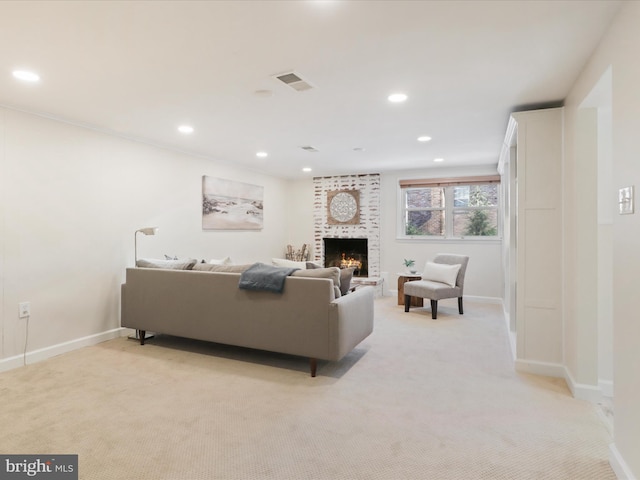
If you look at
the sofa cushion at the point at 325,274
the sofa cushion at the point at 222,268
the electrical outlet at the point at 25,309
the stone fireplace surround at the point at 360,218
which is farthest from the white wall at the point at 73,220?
the stone fireplace surround at the point at 360,218

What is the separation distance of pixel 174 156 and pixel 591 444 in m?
5.06

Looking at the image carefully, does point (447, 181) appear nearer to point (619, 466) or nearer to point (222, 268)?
point (222, 268)

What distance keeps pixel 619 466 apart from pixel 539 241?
1759 mm

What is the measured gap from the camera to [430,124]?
3838 millimetres

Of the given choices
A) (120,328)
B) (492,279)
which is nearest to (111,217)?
(120,328)

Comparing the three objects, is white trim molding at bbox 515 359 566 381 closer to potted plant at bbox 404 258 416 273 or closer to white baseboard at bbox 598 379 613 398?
white baseboard at bbox 598 379 613 398

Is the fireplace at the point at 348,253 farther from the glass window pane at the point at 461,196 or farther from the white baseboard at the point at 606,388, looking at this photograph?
the white baseboard at the point at 606,388

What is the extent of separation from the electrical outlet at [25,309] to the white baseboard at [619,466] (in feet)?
14.4

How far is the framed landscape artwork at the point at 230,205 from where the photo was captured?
18.0 feet

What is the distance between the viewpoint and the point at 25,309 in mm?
3322

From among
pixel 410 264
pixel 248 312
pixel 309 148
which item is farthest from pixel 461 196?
pixel 248 312

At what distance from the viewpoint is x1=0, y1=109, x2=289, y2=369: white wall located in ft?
10.7

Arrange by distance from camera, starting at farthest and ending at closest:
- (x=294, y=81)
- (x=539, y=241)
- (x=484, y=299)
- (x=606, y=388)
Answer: (x=484, y=299)
(x=539, y=241)
(x=294, y=81)
(x=606, y=388)

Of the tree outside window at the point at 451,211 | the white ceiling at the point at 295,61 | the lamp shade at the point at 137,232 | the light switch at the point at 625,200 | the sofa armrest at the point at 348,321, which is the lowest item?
the sofa armrest at the point at 348,321
